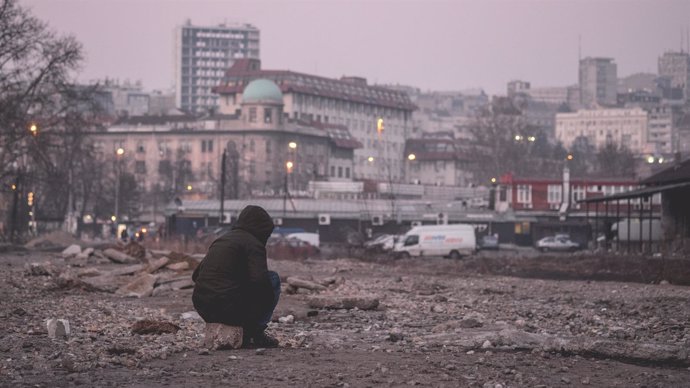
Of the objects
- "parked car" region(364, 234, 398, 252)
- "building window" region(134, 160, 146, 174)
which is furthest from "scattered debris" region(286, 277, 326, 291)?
"building window" region(134, 160, 146, 174)

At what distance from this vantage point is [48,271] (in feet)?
110

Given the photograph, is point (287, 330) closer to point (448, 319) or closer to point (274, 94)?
point (448, 319)

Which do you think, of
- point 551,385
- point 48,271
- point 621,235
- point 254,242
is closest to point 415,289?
point 48,271

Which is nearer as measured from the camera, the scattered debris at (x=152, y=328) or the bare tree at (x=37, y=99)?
the scattered debris at (x=152, y=328)

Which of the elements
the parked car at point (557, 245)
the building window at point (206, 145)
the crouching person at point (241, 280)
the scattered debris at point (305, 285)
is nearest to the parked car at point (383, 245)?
the parked car at point (557, 245)

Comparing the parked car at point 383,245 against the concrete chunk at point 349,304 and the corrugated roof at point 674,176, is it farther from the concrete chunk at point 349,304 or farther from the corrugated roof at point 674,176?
the concrete chunk at point 349,304

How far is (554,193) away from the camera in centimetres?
13062

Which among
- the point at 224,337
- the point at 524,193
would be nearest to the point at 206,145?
the point at 524,193

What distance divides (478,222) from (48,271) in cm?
8538

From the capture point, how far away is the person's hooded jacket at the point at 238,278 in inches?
643

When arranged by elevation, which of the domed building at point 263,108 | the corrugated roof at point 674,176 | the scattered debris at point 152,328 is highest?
the domed building at point 263,108

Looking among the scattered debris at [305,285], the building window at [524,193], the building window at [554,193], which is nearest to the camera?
the scattered debris at [305,285]

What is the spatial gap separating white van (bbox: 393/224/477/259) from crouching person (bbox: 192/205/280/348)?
55838 millimetres

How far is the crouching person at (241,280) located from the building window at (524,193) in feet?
377
